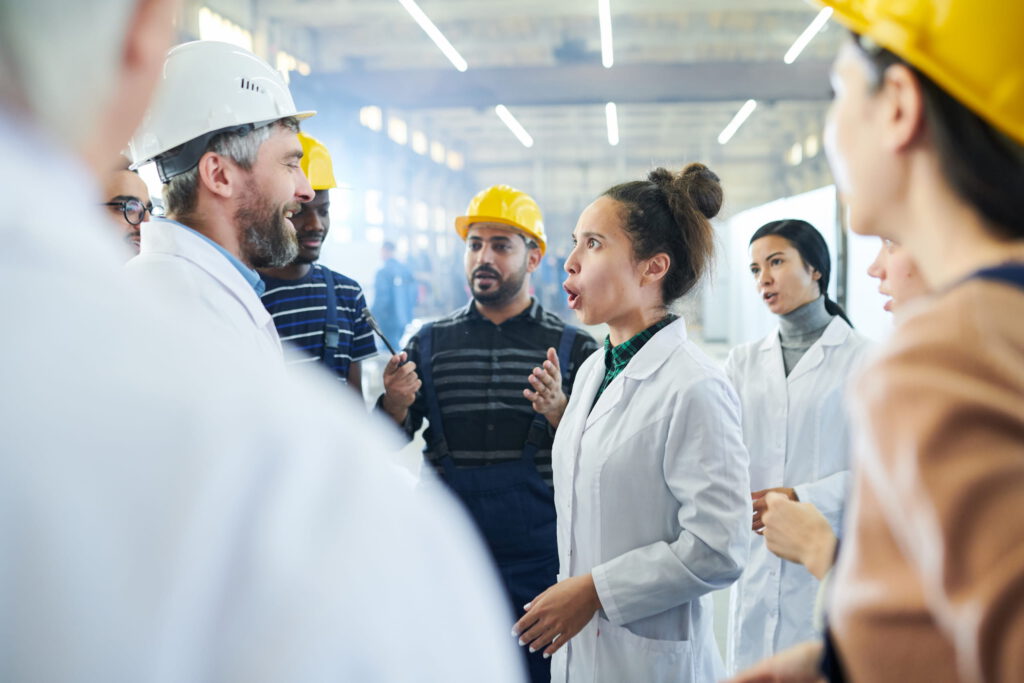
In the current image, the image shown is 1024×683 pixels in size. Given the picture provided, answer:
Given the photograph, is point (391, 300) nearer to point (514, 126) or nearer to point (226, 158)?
point (226, 158)

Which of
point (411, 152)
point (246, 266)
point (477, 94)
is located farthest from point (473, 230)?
point (411, 152)

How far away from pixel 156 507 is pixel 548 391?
2.46 meters

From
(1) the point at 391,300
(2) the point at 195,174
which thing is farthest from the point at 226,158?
(1) the point at 391,300

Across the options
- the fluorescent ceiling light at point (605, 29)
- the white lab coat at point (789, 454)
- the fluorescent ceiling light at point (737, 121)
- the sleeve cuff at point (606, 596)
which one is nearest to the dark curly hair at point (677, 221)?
the sleeve cuff at point (606, 596)

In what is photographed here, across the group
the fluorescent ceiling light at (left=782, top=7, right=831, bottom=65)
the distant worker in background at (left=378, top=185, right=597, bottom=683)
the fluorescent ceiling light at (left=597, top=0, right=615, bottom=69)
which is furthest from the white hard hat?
the fluorescent ceiling light at (left=782, top=7, right=831, bottom=65)

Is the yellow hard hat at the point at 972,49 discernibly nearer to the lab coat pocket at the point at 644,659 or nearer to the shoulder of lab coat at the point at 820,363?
the lab coat pocket at the point at 644,659

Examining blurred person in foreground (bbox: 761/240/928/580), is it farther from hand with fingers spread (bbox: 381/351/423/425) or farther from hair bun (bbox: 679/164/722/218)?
hand with fingers spread (bbox: 381/351/423/425)

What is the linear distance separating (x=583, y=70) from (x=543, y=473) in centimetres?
1044

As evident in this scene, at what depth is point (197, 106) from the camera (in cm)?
210

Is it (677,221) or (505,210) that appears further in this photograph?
(505,210)

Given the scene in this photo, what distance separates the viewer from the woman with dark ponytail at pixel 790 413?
9.30ft

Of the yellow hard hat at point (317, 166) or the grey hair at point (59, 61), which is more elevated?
the yellow hard hat at point (317, 166)

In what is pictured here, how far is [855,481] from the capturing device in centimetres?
65

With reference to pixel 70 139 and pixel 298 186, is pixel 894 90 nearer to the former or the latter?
pixel 70 139
